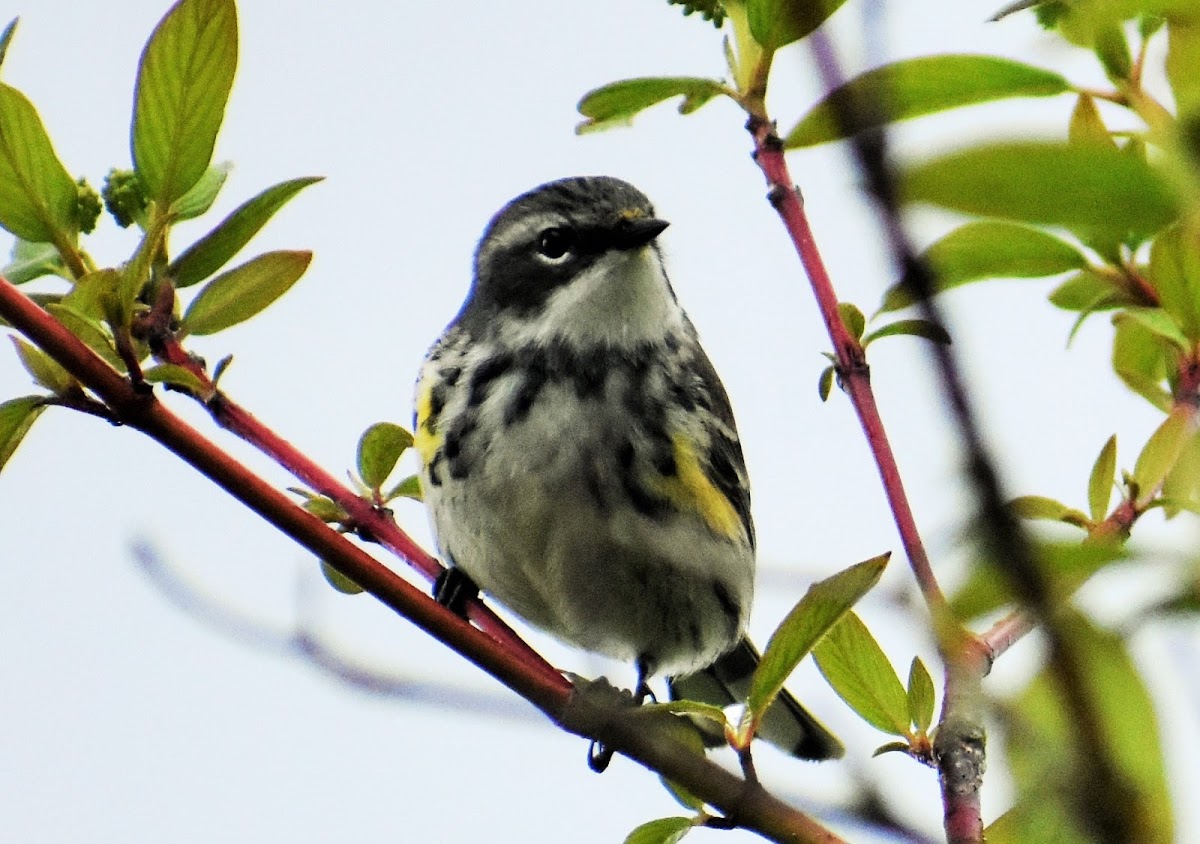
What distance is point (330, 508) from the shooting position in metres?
2.13

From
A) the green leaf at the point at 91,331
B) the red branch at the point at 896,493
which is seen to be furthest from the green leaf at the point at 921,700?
the green leaf at the point at 91,331

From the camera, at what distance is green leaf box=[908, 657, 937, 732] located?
172 cm

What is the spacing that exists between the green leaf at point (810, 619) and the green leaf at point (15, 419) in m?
0.85

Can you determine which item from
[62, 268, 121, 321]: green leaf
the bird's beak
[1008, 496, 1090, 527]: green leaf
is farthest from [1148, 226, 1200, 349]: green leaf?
the bird's beak

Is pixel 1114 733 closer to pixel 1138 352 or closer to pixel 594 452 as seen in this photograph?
pixel 1138 352

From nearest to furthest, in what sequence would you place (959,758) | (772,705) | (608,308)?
(959,758)
(608,308)
(772,705)

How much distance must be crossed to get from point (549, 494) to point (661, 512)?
0.26m

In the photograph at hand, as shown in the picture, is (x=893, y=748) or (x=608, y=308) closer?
(x=893, y=748)

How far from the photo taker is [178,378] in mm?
1720

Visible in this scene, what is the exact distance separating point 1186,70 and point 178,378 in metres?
1.18

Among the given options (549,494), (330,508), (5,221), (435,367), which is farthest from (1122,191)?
(435,367)

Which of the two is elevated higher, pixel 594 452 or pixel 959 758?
pixel 959 758

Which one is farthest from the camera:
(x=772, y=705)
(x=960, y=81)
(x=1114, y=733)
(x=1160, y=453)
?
(x=772, y=705)

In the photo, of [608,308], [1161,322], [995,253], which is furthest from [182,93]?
[608,308]
